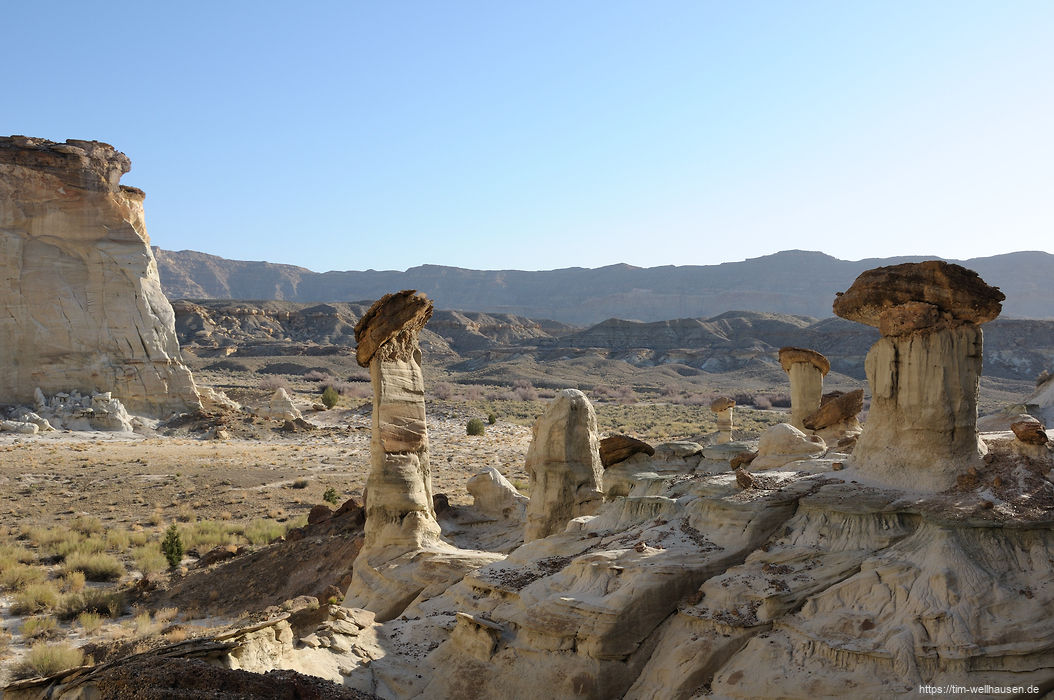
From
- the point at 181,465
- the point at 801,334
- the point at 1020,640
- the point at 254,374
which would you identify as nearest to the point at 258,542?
the point at 181,465

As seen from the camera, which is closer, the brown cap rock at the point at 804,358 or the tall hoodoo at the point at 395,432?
the tall hoodoo at the point at 395,432

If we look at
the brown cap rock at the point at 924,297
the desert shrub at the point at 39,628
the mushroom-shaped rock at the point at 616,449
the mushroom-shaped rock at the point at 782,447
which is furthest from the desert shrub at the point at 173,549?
the brown cap rock at the point at 924,297

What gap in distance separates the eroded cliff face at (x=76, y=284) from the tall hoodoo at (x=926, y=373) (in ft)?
115

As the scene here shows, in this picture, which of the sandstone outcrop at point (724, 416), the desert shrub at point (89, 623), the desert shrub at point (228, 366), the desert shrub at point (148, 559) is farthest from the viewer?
the desert shrub at point (228, 366)

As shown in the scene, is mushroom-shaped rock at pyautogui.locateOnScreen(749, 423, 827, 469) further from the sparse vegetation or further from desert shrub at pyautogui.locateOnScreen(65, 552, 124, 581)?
the sparse vegetation

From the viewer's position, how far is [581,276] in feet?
628

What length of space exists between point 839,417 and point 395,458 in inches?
368

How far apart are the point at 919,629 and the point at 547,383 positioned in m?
65.9

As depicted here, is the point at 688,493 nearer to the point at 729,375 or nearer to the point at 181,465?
the point at 181,465

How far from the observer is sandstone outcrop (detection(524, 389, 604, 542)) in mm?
11867

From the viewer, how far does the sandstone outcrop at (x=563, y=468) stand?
1187 centimetres

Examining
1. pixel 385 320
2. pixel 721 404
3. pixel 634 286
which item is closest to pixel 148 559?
pixel 385 320

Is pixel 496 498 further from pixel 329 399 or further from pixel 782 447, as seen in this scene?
pixel 329 399

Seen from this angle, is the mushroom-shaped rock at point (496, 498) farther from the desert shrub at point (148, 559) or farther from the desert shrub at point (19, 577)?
the desert shrub at point (19, 577)
